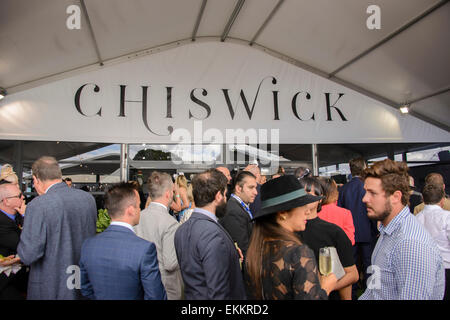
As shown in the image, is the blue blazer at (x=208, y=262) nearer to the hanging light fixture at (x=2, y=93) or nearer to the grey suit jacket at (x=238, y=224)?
the grey suit jacket at (x=238, y=224)

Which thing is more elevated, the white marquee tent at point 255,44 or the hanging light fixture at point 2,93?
the white marquee tent at point 255,44

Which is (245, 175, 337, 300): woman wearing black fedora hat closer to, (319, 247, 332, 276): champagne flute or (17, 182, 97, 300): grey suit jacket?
(319, 247, 332, 276): champagne flute

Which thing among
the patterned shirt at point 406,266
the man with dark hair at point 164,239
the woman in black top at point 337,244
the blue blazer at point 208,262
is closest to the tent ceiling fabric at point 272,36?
the man with dark hair at point 164,239

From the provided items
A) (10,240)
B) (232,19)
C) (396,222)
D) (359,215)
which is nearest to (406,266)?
(396,222)

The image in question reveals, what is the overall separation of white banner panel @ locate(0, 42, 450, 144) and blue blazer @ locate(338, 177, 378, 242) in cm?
300

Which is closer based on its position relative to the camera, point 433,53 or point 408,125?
point 433,53

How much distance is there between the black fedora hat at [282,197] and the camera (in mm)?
1516

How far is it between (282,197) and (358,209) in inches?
108

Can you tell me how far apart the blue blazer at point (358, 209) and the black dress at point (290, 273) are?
2.79 m

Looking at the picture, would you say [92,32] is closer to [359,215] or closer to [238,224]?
[238,224]

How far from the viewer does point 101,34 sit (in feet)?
17.8

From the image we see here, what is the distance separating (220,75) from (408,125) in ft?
14.6
